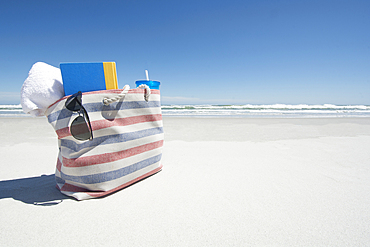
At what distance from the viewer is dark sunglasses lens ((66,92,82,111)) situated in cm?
128

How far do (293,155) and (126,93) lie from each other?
239 cm

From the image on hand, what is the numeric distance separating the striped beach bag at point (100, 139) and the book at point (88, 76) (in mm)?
76

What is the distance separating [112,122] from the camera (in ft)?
4.65

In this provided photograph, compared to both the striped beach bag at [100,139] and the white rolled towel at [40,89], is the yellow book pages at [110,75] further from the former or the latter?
the white rolled towel at [40,89]

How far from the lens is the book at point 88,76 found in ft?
4.34

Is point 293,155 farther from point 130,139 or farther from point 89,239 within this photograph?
point 89,239

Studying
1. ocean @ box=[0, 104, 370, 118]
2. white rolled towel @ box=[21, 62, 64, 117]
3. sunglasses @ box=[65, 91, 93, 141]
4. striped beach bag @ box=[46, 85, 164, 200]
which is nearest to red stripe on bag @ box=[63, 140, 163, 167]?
striped beach bag @ box=[46, 85, 164, 200]

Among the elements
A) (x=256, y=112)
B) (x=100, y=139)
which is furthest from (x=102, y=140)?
(x=256, y=112)

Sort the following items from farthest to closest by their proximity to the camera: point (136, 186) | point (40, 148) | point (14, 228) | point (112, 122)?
point (40, 148) → point (136, 186) → point (112, 122) → point (14, 228)

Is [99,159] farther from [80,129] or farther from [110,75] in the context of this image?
[110,75]

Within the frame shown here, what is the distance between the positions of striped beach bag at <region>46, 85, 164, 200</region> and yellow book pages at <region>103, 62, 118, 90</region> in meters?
0.09

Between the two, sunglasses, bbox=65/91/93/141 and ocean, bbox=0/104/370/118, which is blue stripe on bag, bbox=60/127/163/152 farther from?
ocean, bbox=0/104/370/118

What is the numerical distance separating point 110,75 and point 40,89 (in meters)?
0.47

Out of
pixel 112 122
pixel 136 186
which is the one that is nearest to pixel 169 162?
pixel 136 186
